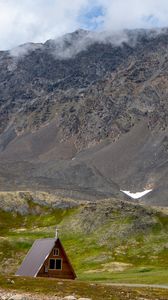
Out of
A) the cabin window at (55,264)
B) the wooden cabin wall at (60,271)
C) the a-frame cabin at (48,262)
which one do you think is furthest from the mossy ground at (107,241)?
the cabin window at (55,264)

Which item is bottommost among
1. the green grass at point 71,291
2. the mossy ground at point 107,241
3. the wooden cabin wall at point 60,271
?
the green grass at point 71,291

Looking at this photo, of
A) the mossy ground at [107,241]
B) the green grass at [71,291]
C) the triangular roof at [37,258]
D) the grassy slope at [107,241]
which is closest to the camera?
the green grass at [71,291]

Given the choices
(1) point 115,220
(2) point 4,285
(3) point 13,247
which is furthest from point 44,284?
(1) point 115,220

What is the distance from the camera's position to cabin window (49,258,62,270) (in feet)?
247

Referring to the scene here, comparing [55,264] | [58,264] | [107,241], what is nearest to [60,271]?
[58,264]

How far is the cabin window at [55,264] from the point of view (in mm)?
75250

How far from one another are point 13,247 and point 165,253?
4720 centimetres

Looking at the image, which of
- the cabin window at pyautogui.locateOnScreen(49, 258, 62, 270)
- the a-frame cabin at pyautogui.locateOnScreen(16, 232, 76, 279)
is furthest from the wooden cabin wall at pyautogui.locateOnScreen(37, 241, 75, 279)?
the cabin window at pyautogui.locateOnScreen(49, 258, 62, 270)

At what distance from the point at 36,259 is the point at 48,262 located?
7.53 ft

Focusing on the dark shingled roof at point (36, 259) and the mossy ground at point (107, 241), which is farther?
the mossy ground at point (107, 241)

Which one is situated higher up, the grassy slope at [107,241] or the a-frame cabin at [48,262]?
the grassy slope at [107,241]

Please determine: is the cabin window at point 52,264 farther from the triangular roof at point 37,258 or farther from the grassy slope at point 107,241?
the grassy slope at point 107,241

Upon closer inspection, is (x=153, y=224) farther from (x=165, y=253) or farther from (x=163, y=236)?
(x=165, y=253)

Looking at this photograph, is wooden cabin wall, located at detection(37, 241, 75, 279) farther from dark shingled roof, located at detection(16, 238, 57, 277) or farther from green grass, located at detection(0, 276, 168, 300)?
green grass, located at detection(0, 276, 168, 300)
